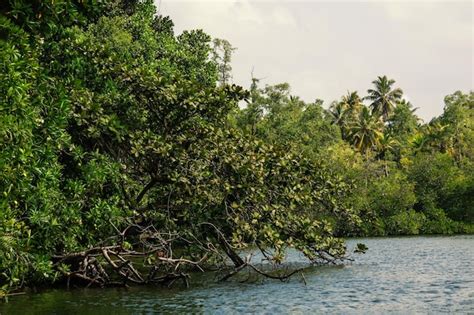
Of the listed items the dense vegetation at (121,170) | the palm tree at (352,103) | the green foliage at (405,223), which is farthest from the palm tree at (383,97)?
the dense vegetation at (121,170)

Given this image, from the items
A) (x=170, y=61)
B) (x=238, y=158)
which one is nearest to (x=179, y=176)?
(x=238, y=158)

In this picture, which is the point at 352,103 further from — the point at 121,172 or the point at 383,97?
the point at 121,172

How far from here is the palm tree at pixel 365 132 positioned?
62.6 metres

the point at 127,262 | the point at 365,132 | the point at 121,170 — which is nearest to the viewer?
the point at 127,262

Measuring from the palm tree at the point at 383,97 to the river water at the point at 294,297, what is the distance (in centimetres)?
5315

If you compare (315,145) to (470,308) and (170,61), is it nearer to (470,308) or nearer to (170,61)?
(170,61)

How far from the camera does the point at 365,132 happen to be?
62781 mm

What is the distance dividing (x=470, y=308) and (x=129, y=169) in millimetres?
11557

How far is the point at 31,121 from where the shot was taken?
43.1 ft

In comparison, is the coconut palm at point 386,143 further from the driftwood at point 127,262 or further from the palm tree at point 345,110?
the driftwood at point 127,262

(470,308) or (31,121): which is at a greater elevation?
(31,121)

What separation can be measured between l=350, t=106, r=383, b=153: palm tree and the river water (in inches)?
1619

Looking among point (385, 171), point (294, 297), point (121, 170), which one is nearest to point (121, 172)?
point (121, 170)

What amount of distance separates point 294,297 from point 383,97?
6068 centimetres
